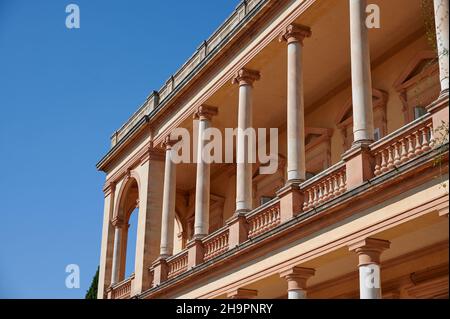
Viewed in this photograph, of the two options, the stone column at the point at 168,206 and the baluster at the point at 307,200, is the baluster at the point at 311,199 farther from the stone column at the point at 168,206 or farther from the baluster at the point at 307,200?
the stone column at the point at 168,206

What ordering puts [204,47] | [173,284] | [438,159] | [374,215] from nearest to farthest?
1. [438,159]
2. [374,215]
3. [173,284]
4. [204,47]

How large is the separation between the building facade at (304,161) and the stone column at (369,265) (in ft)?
0.09

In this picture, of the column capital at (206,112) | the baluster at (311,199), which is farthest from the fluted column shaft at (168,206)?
the baluster at (311,199)

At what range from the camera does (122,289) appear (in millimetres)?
26578

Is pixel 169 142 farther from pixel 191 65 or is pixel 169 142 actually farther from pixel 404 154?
pixel 404 154

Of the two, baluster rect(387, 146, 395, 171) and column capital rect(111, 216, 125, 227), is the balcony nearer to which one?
baluster rect(387, 146, 395, 171)

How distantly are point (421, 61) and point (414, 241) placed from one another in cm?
519

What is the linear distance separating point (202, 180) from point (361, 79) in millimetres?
7678

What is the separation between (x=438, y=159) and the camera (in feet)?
40.7

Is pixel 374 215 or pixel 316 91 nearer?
pixel 374 215

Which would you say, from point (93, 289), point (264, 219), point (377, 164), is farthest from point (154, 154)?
point (93, 289)

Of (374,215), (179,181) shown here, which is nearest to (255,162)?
(179,181)
